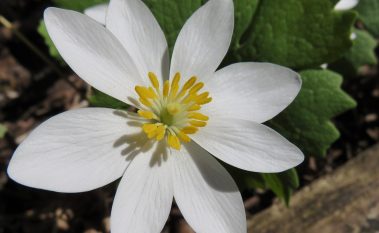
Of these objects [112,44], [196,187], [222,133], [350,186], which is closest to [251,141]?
[222,133]

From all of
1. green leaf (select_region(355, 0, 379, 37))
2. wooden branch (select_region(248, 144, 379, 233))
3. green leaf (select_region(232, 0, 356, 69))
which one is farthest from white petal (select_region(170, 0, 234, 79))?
green leaf (select_region(355, 0, 379, 37))

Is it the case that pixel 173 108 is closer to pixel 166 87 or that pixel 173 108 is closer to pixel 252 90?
pixel 166 87

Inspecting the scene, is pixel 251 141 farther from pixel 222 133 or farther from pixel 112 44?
pixel 112 44

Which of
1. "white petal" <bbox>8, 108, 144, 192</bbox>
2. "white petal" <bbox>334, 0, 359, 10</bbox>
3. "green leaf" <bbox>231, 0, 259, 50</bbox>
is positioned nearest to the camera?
"white petal" <bbox>8, 108, 144, 192</bbox>

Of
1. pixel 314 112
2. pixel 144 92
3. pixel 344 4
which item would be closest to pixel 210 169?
pixel 144 92

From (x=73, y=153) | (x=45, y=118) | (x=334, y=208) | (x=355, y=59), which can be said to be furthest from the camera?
(x=45, y=118)

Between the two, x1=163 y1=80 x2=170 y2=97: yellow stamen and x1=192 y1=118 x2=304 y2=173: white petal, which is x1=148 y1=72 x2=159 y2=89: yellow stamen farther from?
x1=192 y1=118 x2=304 y2=173: white petal

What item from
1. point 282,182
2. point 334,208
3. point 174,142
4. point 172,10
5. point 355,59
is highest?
point 172,10
